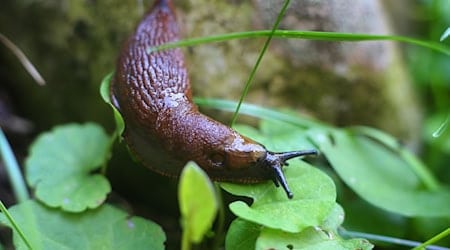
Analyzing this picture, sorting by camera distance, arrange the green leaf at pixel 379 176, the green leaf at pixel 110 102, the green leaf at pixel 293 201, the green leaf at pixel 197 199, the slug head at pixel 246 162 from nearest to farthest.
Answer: the green leaf at pixel 197 199, the green leaf at pixel 293 201, the slug head at pixel 246 162, the green leaf at pixel 110 102, the green leaf at pixel 379 176

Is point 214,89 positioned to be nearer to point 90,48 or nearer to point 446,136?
point 90,48

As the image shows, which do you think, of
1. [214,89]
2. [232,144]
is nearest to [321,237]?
[232,144]

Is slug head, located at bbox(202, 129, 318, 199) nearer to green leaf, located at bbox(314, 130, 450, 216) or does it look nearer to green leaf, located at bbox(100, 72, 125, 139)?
green leaf, located at bbox(100, 72, 125, 139)

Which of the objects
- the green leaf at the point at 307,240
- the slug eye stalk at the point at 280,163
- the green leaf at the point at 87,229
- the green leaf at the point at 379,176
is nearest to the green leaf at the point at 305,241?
the green leaf at the point at 307,240

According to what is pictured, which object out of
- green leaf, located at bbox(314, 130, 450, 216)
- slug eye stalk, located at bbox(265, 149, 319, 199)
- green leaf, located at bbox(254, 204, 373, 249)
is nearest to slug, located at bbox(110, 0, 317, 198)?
slug eye stalk, located at bbox(265, 149, 319, 199)

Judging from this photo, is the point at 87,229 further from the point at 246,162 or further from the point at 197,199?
the point at 197,199

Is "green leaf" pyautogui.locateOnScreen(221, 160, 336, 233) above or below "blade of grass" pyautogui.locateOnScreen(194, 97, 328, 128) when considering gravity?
below

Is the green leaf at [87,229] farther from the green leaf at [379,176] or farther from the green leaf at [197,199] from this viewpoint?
the green leaf at [379,176]
